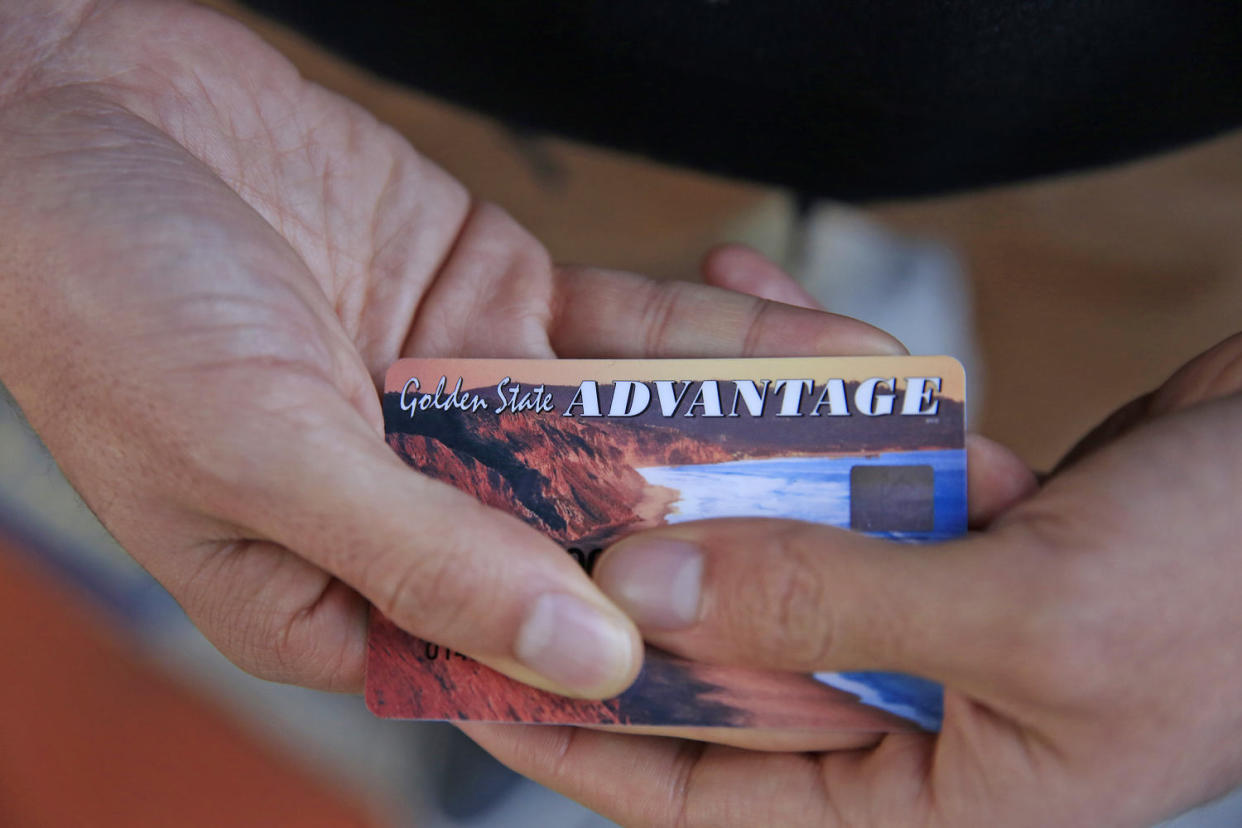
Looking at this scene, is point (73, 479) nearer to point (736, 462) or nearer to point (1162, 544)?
point (736, 462)

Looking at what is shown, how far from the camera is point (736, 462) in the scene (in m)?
0.88

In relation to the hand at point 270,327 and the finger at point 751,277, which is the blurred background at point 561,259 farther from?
the finger at point 751,277

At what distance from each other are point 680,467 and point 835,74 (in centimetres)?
64

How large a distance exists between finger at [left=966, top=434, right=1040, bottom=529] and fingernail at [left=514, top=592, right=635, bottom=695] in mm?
377

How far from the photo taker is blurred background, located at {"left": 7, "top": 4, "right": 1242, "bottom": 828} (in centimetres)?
125

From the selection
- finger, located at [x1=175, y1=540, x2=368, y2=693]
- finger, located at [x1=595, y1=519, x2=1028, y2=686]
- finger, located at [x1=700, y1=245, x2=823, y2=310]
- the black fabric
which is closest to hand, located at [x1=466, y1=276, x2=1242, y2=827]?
finger, located at [x1=595, y1=519, x2=1028, y2=686]

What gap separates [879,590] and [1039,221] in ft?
4.94

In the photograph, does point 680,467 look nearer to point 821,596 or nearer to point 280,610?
point 821,596

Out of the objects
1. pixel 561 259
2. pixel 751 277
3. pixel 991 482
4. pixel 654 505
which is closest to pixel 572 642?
pixel 654 505

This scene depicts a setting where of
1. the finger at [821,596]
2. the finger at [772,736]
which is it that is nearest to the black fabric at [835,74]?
the finger at [821,596]

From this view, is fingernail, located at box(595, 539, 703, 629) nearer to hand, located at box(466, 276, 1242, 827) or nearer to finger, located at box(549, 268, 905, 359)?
hand, located at box(466, 276, 1242, 827)

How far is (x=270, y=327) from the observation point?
2.38 feet

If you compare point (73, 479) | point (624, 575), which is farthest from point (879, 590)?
point (73, 479)

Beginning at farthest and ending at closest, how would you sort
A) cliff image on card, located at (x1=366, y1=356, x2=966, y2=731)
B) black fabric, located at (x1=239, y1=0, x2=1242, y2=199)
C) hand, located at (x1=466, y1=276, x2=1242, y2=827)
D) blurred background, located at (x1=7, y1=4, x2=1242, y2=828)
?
1. blurred background, located at (x1=7, y1=4, x2=1242, y2=828)
2. black fabric, located at (x1=239, y1=0, x2=1242, y2=199)
3. cliff image on card, located at (x1=366, y1=356, x2=966, y2=731)
4. hand, located at (x1=466, y1=276, x2=1242, y2=827)
